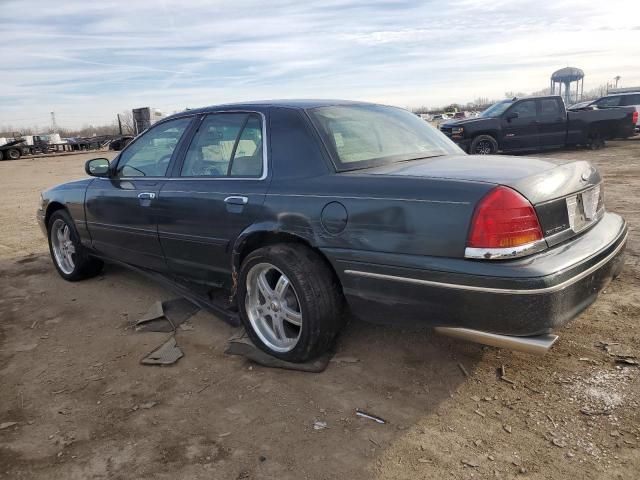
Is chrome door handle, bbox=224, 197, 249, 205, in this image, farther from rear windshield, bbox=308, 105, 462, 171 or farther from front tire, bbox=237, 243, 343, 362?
rear windshield, bbox=308, 105, 462, 171

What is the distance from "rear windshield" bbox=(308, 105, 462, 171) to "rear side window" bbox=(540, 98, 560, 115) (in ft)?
41.4

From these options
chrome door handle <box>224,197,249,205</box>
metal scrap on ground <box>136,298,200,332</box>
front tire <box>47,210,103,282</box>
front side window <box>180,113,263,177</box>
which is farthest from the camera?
front tire <box>47,210,103,282</box>

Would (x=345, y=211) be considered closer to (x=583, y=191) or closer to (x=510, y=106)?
(x=583, y=191)

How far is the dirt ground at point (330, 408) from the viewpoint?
2.33 metres

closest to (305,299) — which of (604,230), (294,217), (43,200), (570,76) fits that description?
(294,217)

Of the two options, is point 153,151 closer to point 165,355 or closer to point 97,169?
point 97,169

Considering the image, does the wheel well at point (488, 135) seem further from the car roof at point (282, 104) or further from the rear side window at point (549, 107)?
the car roof at point (282, 104)

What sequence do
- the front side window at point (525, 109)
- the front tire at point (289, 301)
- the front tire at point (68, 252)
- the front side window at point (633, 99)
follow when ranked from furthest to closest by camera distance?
1. the front side window at point (633, 99)
2. the front side window at point (525, 109)
3. the front tire at point (68, 252)
4. the front tire at point (289, 301)

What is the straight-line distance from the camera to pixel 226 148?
11.9 ft

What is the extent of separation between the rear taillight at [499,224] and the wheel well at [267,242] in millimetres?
866

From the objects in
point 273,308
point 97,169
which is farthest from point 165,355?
point 97,169

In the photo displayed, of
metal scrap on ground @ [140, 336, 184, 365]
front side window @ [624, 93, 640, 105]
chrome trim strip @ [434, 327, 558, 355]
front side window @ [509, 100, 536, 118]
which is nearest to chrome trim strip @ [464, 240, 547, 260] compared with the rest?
chrome trim strip @ [434, 327, 558, 355]

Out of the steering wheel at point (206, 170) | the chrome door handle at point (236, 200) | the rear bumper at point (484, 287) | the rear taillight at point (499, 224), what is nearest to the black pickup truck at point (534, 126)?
the steering wheel at point (206, 170)

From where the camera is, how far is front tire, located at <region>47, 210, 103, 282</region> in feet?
16.8
